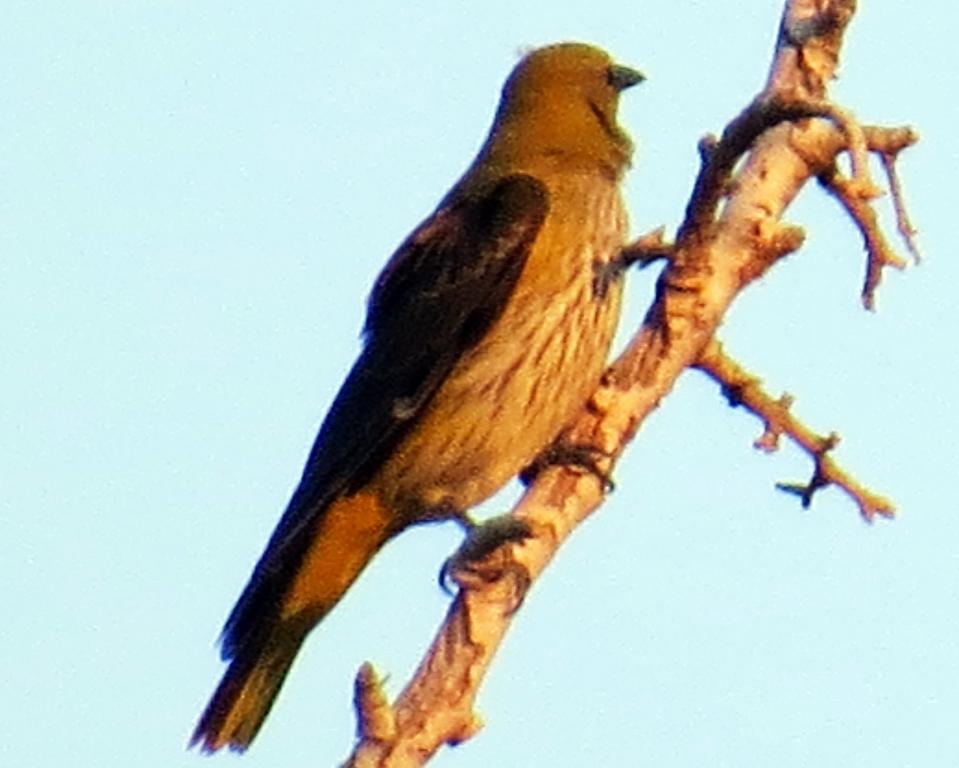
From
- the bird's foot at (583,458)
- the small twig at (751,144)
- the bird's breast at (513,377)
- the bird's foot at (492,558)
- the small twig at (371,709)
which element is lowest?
the small twig at (371,709)

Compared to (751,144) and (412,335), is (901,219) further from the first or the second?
(412,335)

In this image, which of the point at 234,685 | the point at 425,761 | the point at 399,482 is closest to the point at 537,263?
the point at 399,482

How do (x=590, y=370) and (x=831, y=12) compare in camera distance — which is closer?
(x=831, y=12)

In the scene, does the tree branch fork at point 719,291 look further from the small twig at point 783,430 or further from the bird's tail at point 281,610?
the bird's tail at point 281,610

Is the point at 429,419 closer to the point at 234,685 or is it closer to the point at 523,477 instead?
the point at 523,477

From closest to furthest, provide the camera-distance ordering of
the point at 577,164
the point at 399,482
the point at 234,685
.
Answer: the point at 234,685
the point at 399,482
the point at 577,164

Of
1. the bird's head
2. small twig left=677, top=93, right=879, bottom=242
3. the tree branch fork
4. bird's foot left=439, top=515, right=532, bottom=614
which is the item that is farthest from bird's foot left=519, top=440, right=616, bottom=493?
the bird's head

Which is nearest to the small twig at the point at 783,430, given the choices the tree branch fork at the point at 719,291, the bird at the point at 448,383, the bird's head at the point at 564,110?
the tree branch fork at the point at 719,291

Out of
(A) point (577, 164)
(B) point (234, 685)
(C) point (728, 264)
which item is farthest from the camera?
(A) point (577, 164)
